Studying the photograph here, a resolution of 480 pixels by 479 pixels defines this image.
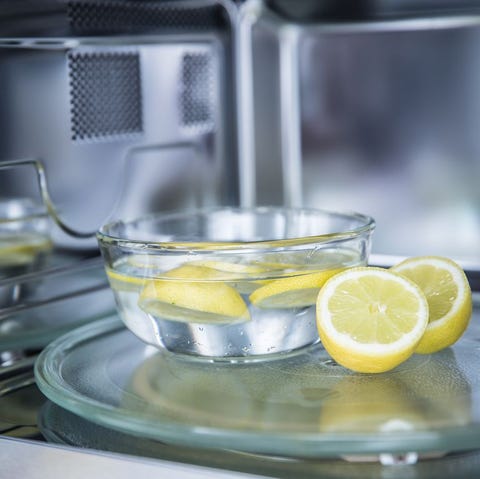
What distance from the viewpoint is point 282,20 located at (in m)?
1.09

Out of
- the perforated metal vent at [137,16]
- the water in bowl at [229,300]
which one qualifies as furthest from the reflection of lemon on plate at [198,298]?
the perforated metal vent at [137,16]

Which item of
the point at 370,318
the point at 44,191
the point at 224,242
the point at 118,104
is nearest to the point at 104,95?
the point at 118,104

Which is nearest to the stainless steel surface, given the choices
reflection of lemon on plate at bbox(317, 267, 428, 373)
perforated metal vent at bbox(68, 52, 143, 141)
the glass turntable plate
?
the glass turntable plate

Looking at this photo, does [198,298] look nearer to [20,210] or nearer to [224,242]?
[224,242]

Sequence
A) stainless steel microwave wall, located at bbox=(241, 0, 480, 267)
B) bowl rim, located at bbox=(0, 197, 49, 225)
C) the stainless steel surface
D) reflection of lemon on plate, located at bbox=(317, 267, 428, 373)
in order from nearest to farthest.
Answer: the stainless steel surface
reflection of lemon on plate, located at bbox=(317, 267, 428, 373)
bowl rim, located at bbox=(0, 197, 49, 225)
stainless steel microwave wall, located at bbox=(241, 0, 480, 267)

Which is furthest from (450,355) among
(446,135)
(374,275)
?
(446,135)

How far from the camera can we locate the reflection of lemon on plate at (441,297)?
2.65ft

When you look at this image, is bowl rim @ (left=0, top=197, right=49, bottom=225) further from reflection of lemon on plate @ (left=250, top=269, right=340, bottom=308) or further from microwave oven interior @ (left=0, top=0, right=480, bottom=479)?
reflection of lemon on plate @ (left=250, top=269, right=340, bottom=308)

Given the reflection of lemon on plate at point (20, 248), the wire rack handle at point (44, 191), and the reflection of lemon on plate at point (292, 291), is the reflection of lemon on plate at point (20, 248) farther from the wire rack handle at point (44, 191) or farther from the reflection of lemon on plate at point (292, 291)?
the reflection of lemon on plate at point (292, 291)

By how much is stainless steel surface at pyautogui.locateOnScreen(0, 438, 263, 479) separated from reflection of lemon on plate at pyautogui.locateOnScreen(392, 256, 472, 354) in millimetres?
278

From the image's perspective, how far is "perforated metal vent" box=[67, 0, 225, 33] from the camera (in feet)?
3.03

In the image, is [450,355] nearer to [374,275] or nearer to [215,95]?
[374,275]

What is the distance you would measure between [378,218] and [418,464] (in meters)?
0.50

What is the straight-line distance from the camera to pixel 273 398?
2.35ft
